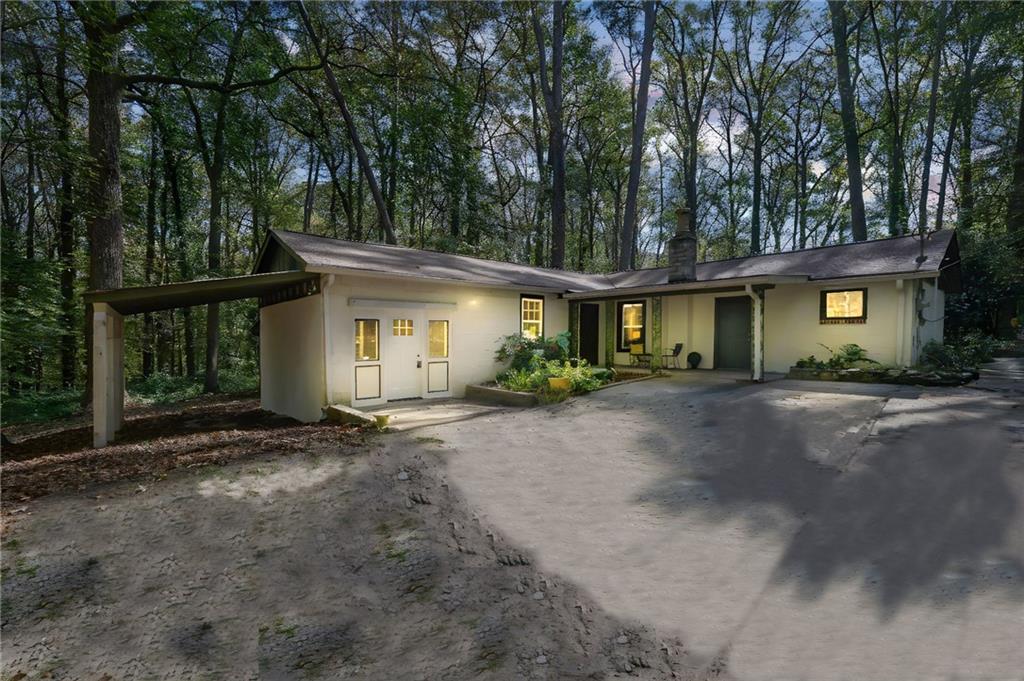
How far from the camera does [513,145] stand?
88.3ft

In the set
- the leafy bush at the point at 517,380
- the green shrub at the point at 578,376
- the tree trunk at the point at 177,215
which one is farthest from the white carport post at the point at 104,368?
the tree trunk at the point at 177,215

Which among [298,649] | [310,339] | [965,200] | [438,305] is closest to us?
[298,649]

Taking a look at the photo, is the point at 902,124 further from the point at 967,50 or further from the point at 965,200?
the point at 965,200

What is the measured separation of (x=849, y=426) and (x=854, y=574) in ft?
13.7

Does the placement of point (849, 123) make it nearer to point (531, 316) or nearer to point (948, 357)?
point (948, 357)

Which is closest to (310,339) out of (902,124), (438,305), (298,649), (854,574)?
(438,305)

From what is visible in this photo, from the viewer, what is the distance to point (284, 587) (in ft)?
11.8

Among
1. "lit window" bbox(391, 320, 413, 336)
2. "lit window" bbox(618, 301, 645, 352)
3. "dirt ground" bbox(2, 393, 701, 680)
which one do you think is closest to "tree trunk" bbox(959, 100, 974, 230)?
"lit window" bbox(618, 301, 645, 352)

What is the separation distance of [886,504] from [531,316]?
371 inches

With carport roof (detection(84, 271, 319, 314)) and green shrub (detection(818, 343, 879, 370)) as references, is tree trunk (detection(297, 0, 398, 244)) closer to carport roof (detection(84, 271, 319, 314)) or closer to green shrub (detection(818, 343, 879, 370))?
carport roof (detection(84, 271, 319, 314))

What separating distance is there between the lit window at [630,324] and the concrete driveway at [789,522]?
613 centimetres

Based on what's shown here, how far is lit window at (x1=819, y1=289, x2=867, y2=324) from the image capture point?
37.5 feet

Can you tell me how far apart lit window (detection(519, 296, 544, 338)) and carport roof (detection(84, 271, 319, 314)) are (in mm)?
5598

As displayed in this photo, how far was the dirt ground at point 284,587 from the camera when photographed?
2.83 meters
